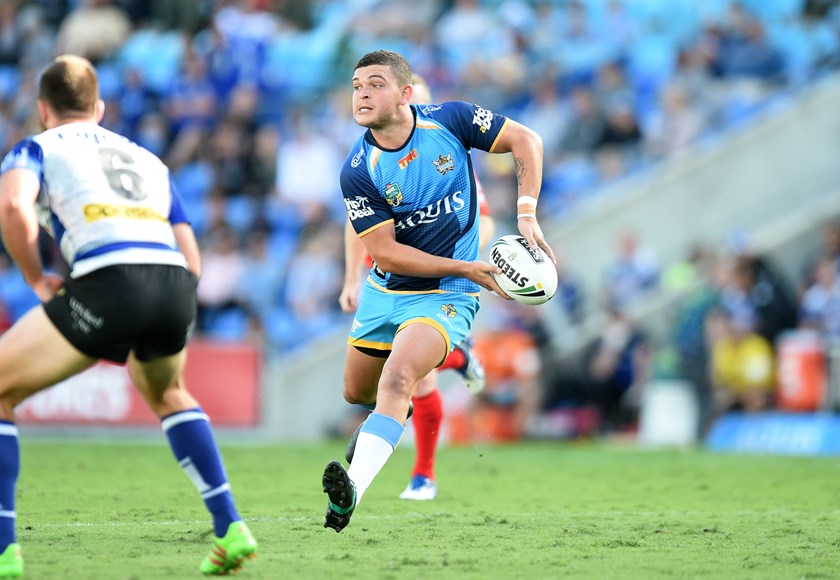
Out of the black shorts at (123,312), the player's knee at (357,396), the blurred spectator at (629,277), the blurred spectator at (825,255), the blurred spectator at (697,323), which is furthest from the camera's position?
the blurred spectator at (629,277)

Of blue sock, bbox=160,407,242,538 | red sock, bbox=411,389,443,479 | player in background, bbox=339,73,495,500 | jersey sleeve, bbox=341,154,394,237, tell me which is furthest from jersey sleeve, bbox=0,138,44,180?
red sock, bbox=411,389,443,479

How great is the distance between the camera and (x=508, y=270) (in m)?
7.12

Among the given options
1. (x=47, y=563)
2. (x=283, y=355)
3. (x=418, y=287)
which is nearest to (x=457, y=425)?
(x=283, y=355)

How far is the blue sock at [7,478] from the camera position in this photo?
5570mm

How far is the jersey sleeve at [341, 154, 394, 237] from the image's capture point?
24.1 ft

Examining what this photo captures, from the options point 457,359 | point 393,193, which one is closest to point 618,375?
point 457,359

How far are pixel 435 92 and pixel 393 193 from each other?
1209 cm

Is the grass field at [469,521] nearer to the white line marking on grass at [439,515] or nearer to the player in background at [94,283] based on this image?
the white line marking on grass at [439,515]

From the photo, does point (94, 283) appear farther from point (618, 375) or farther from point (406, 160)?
point (618, 375)

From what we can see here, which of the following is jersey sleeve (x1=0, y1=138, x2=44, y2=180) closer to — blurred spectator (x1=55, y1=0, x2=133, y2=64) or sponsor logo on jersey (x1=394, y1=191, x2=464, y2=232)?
sponsor logo on jersey (x1=394, y1=191, x2=464, y2=232)

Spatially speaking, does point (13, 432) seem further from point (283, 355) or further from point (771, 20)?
point (771, 20)

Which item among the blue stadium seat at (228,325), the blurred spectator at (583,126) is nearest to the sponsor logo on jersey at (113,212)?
the blue stadium seat at (228,325)

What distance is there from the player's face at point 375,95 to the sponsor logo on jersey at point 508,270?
967 millimetres

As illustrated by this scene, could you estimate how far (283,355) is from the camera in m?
17.8
